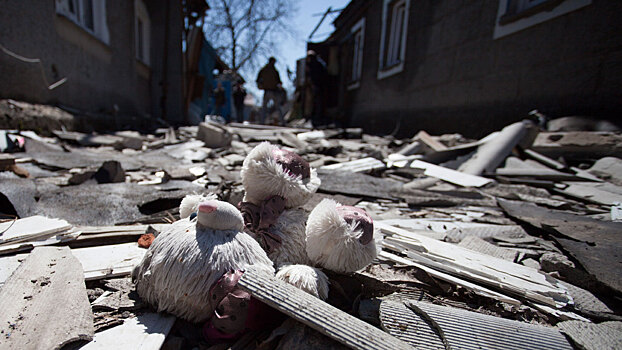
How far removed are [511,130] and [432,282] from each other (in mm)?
3575

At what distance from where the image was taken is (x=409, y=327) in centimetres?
92

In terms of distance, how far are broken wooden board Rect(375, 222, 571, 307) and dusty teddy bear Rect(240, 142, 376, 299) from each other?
1.48 feet

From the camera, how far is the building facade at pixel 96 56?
4203 mm

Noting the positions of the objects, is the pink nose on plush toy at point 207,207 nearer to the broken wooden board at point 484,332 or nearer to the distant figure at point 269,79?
the broken wooden board at point 484,332

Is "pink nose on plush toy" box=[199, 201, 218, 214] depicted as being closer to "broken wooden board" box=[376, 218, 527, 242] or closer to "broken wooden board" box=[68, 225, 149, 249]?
"broken wooden board" box=[68, 225, 149, 249]

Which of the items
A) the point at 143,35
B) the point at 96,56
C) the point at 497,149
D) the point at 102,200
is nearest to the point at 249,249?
the point at 102,200

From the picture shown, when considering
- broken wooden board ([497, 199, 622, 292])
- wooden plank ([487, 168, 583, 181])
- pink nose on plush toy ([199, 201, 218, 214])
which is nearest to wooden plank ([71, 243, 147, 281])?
pink nose on plush toy ([199, 201, 218, 214])

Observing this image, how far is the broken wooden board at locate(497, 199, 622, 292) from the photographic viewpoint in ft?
4.34

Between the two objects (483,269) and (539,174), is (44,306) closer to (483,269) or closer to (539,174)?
(483,269)

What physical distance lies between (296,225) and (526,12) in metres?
5.14

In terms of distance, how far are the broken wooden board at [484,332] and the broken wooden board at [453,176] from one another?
2.50 m

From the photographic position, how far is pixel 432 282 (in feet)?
4.17

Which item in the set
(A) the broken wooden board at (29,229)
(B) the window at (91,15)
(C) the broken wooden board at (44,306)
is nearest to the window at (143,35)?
(B) the window at (91,15)

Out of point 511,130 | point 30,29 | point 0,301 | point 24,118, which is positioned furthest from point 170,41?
point 0,301
